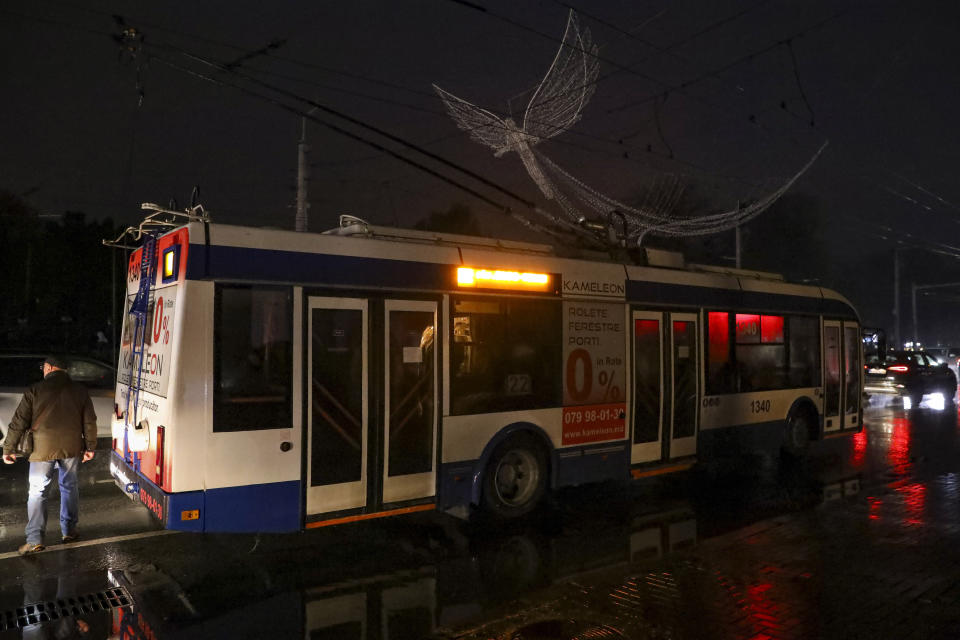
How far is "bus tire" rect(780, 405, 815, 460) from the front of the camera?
1217 cm

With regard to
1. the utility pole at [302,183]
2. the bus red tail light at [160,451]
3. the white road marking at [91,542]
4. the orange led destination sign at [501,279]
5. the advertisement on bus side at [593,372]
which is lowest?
the white road marking at [91,542]

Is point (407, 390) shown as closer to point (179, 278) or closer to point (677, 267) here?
point (179, 278)

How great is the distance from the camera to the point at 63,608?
5.45 metres

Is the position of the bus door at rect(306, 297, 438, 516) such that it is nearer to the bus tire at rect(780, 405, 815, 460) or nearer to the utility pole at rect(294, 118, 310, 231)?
the bus tire at rect(780, 405, 815, 460)

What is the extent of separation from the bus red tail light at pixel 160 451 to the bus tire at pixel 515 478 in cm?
325

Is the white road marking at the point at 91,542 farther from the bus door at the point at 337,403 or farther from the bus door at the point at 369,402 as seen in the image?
the bus door at the point at 369,402

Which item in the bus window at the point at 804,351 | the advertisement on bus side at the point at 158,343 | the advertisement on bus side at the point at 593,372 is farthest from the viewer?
the bus window at the point at 804,351

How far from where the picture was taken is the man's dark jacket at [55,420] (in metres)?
6.71

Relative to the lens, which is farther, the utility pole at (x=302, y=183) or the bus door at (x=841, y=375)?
the utility pole at (x=302, y=183)

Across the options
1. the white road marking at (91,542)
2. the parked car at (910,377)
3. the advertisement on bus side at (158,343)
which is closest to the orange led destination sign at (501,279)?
the advertisement on bus side at (158,343)

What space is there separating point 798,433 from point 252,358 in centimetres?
958

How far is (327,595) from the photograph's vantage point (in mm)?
5859

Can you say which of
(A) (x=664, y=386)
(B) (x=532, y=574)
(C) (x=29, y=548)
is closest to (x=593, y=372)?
(A) (x=664, y=386)

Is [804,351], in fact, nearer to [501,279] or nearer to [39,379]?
[501,279]
